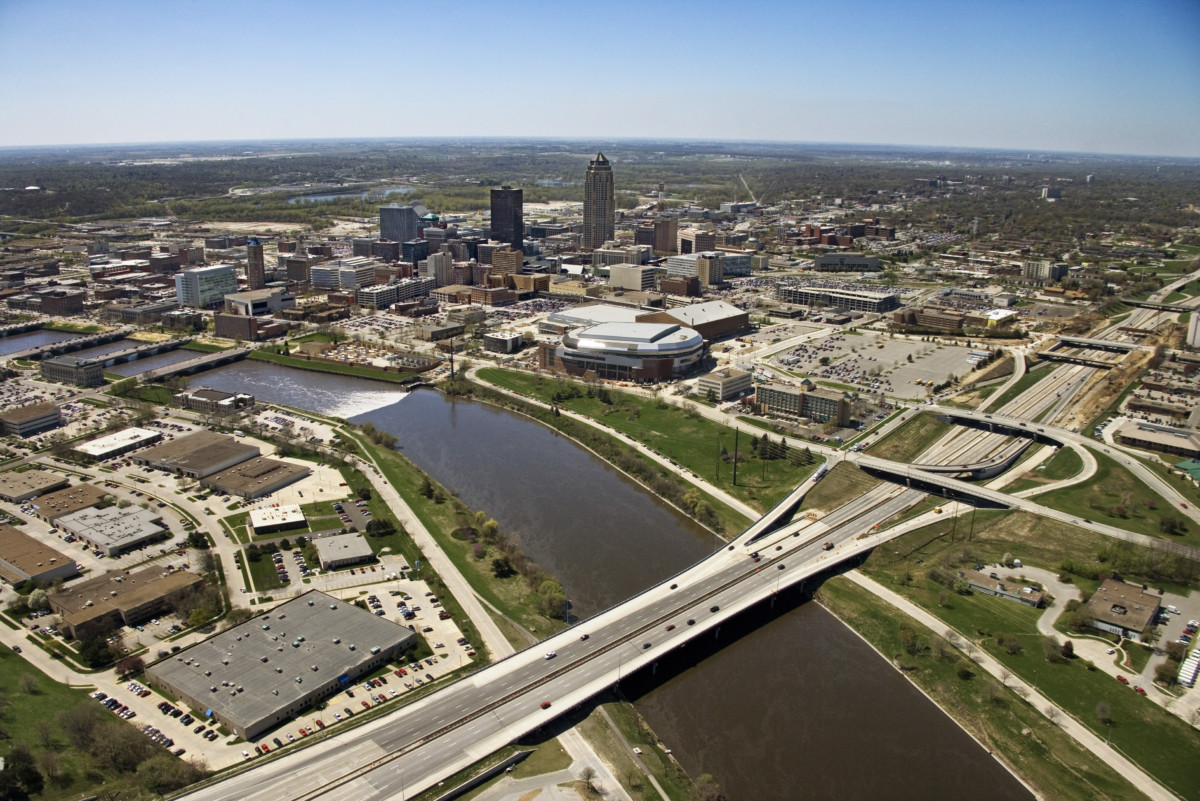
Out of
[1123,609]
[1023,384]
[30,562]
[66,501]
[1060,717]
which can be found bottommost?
[1060,717]

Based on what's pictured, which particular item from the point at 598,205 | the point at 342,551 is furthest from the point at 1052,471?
the point at 598,205

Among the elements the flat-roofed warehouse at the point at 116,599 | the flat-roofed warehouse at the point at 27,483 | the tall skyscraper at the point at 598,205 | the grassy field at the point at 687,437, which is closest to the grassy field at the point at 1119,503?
the grassy field at the point at 687,437

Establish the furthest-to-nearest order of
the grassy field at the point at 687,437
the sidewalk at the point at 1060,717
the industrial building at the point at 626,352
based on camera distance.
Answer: the industrial building at the point at 626,352, the grassy field at the point at 687,437, the sidewalk at the point at 1060,717

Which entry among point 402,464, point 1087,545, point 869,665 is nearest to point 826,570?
point 869,665

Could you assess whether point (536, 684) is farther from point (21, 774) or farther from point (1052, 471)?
point (1052, 471)

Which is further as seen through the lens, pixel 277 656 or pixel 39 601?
pixel 39 601

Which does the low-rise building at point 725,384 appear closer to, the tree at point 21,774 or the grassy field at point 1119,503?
the grassy field at point 1119,503

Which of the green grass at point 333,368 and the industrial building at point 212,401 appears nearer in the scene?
the industrial building at point 212,401
